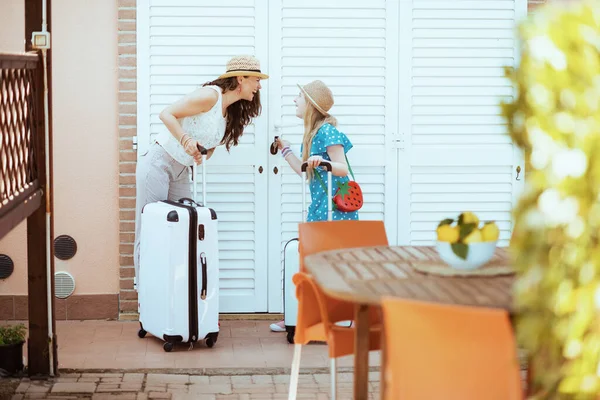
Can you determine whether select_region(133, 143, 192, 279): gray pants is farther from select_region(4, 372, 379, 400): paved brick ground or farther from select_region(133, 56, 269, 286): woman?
select_region(4, 372, 379, 400): paved brick ground

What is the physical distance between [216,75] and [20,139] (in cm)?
165

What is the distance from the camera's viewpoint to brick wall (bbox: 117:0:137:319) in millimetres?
5512

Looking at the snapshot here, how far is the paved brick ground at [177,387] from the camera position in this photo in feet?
13.8

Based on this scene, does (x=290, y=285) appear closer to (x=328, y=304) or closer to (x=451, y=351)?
(x=328, y=304)

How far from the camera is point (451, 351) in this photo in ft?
7.01

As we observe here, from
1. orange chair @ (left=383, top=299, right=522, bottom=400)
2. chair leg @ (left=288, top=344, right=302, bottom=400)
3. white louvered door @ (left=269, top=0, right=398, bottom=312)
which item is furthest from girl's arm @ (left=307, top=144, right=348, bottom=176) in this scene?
orange chair @ (left=383, top=299, right=522, bottom=400)

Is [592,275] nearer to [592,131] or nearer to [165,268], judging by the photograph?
[592,131]

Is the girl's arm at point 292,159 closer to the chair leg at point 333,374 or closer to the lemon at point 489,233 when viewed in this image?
the chair leg at point 333,374

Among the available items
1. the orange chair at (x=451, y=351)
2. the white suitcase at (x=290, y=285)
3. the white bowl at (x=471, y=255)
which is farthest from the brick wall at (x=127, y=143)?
the orange chair at (x=451, y=351)

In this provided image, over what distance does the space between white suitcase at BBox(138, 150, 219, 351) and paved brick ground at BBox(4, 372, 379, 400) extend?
45cm

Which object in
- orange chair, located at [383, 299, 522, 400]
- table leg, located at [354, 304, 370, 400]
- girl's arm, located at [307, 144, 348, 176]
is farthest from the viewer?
girl's arm, located at [307, 144, 348, 176]

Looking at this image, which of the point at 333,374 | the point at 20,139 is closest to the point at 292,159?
the point at 20,139

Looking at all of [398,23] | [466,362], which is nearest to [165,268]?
[398,23]

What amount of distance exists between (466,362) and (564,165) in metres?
0.54
